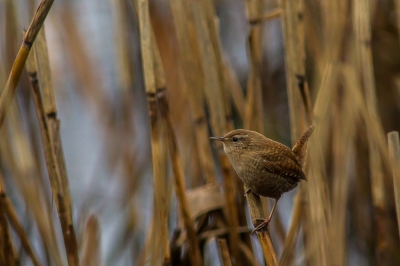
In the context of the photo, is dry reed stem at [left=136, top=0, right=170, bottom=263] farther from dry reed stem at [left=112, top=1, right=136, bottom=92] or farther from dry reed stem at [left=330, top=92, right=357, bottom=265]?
dry reed stem at [left=112, top=1, right=136, bottom=92]

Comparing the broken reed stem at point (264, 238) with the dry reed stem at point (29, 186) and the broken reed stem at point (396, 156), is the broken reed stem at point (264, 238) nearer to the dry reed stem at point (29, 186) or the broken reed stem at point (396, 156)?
the broken reed stem at point (396, 156)

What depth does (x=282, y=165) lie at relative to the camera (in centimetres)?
215

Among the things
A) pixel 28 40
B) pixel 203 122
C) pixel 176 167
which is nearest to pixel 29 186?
pixel 176 167

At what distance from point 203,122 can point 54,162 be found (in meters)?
0.84

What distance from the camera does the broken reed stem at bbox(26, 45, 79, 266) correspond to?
2.00m

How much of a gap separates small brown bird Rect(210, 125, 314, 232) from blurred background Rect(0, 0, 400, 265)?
71mm

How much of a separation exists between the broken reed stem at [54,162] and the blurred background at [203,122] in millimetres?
45

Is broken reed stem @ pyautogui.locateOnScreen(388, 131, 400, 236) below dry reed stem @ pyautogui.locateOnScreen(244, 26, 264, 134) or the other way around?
below

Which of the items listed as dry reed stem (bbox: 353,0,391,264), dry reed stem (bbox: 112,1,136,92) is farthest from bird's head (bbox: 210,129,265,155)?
dry reed stem (bbox: 112,1,136,92)

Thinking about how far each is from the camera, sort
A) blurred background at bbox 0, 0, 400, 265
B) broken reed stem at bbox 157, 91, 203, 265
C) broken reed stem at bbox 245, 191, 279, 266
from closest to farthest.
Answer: broken reed stem at bbox 245, 191, 279, 266 → broken reed stem at bbox 157, 91, 203, 265 → blurred background at bbox 0, 0, 400, 265

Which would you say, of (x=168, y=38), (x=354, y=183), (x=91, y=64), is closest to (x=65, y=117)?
(x=91, y=64)

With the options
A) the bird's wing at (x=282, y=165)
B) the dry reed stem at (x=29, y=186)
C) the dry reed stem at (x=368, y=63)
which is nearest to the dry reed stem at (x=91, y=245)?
the dry reed stem at (x=29, y=186)

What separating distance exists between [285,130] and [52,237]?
212 centimetres

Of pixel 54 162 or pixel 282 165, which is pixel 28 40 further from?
pixel 282 165
